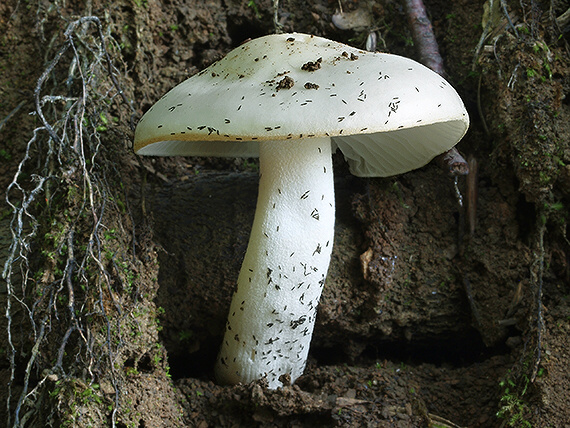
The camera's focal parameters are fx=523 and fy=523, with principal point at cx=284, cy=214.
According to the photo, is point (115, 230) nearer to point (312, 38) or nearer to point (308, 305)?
point (308, 305)

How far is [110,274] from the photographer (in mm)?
2016

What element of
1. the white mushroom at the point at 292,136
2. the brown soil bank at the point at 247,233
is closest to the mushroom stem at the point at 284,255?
the white mushroom at the point at 292,136

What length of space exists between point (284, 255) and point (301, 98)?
2.10ft

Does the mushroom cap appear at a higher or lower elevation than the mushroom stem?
higher

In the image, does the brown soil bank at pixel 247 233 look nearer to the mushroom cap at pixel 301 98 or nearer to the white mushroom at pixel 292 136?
the white mushroom at pixel 292 136

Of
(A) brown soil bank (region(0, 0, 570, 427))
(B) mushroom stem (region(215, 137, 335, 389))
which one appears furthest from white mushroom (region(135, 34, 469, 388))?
(A) brown soil bank (region(0, 0, 570, 427))

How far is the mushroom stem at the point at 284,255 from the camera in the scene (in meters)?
2.01

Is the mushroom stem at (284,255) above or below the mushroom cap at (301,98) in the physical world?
below

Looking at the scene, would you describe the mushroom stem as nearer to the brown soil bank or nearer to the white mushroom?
the white mushroom

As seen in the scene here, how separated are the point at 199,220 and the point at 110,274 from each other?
559mm

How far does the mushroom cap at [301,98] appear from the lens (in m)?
1.59

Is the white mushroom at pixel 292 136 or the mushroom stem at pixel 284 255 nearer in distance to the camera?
the white mushroom at pixel 292 136

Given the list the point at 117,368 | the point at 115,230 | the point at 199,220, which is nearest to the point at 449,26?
the point at 199,220

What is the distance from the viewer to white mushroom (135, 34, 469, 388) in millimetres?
1622
